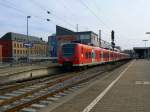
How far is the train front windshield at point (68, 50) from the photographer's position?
96.1 feet

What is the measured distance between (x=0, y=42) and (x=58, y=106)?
10843 cm

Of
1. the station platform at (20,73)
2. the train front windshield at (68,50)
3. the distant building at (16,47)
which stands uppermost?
the distant building at (16,47)

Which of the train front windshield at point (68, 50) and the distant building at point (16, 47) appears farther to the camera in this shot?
the distant building at point (16, 47)

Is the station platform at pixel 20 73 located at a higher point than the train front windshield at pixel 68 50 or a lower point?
lower

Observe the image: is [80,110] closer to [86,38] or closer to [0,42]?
[86,38]

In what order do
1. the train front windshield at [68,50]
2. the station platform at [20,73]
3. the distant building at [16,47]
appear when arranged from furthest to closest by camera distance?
the distant building at [16,47] → the train front windshield at [68,50] → the station platform at [20,73]

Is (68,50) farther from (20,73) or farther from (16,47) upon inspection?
(16,47)

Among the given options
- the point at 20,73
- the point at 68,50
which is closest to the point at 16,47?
the point at 68,50

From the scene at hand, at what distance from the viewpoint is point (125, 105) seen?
9742 mm

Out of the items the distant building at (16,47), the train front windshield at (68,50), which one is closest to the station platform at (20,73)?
the train front windshield at (68,50)

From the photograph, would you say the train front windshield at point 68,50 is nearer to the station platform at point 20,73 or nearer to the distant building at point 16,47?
the station platform at point 20,73

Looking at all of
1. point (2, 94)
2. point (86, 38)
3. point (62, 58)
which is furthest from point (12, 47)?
point (2, 94)

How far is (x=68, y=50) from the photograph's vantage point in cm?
2969

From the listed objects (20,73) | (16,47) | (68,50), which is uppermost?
(16,47)
